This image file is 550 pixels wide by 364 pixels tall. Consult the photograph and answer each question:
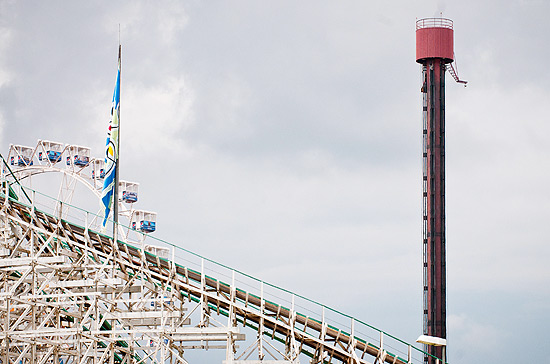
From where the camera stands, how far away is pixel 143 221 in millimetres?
77375

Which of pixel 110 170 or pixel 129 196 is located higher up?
pixel 129 196

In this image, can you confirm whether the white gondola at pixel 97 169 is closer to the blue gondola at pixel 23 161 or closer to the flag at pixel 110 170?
the blue gondola at pixel 23 161

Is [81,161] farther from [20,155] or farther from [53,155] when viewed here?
[20,155]

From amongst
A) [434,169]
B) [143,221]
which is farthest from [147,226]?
[434,169]

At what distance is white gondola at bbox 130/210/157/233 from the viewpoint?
253 ft

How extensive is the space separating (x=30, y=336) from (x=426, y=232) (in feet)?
150

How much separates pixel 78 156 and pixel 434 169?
27776 millimetres

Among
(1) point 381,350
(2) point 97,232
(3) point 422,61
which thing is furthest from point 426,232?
(2) point 97,232

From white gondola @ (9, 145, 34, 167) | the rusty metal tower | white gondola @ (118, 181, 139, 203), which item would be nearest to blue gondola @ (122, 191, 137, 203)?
white gondola @ (118, 181, 139, 203)

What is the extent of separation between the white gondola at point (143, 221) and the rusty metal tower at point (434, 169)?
2136 cm

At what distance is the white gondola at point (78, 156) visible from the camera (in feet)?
252

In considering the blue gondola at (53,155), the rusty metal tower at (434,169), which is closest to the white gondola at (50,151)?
the blue gondola at (53,155)

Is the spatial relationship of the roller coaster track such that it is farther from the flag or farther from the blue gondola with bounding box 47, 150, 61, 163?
the blue gondola with bounding box 47, 150, 61, 163

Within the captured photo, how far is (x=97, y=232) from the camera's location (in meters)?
44.6
